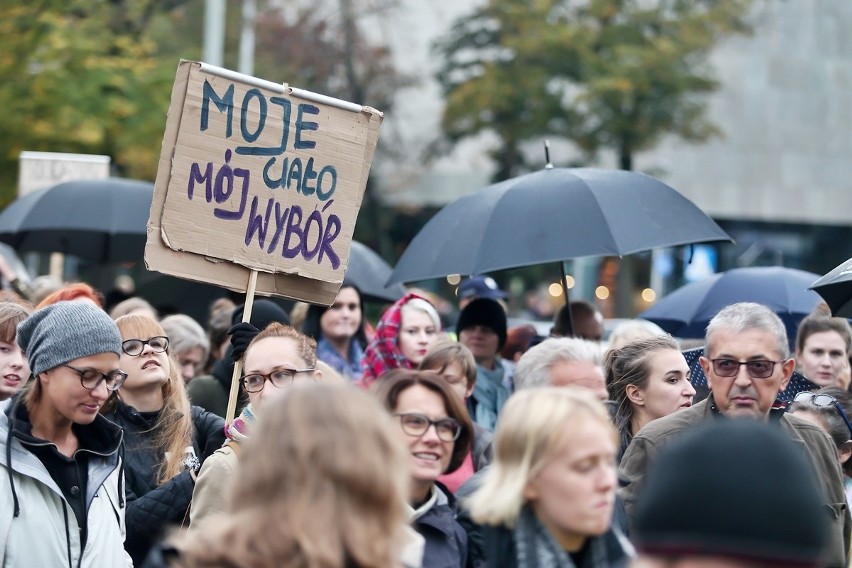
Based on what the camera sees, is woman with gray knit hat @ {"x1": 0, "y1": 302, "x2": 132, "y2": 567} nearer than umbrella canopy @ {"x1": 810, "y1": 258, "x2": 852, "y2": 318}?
Yes

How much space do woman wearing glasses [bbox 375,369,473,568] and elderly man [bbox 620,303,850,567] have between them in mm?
933

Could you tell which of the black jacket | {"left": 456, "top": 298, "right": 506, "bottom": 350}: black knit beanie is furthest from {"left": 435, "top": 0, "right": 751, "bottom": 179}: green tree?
the black jacket

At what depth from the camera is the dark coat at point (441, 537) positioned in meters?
4.23

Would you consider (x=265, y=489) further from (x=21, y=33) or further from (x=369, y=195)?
(x=369, y=195)

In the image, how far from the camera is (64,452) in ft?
15.3

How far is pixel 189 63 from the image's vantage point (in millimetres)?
5598

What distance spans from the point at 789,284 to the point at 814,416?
13.9 ft

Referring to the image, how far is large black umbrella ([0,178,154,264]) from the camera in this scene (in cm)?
1016

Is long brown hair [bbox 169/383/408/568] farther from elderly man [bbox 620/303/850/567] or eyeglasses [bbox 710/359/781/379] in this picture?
eyeglasses [bbox 710/359/781/379]

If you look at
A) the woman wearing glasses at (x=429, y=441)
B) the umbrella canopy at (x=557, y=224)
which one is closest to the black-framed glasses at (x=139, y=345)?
the umbrella canopy at (x=557, y=224)

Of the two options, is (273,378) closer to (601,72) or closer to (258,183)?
(258,183)

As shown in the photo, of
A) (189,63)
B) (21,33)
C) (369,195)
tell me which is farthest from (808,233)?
(189,63)

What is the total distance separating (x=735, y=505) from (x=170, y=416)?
153 inches

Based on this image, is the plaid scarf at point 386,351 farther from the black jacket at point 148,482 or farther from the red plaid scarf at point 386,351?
the black jacket at point 148,482
